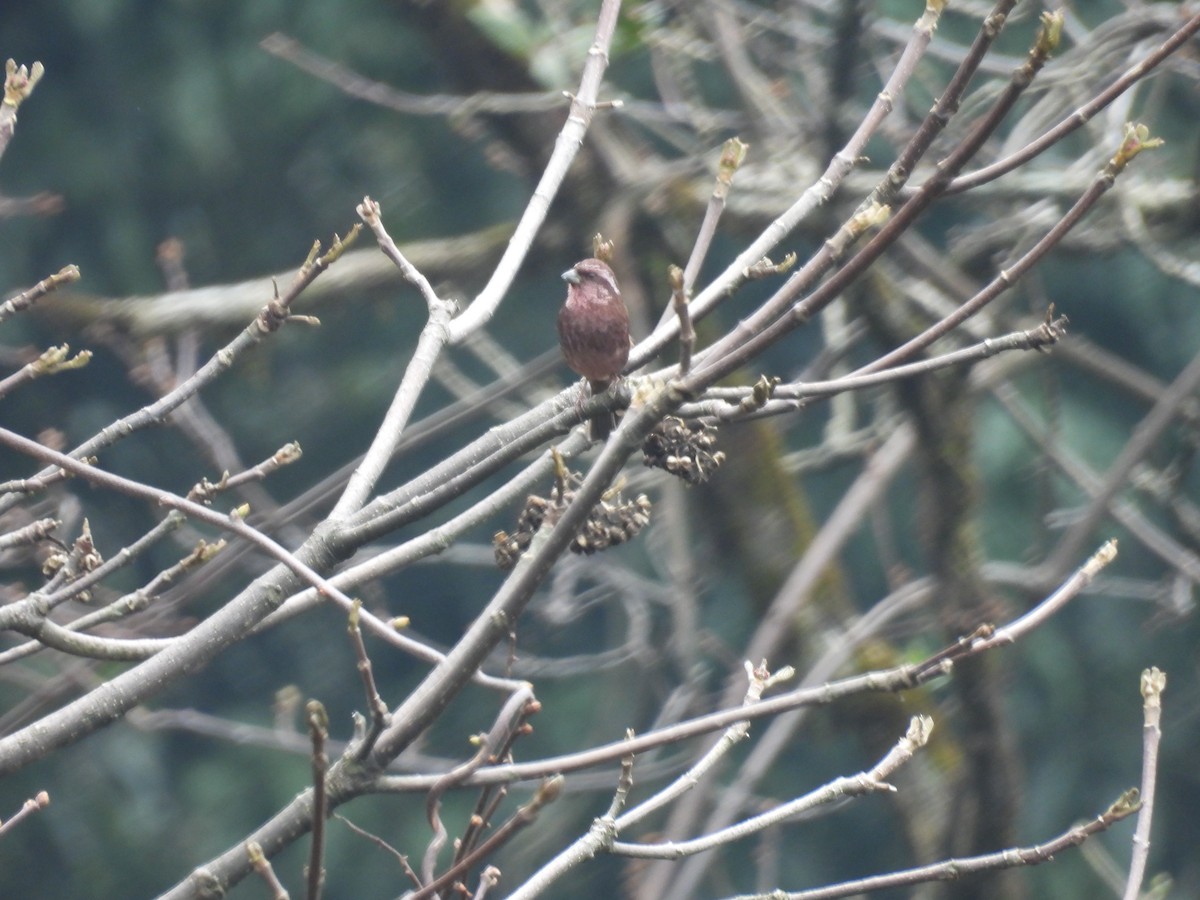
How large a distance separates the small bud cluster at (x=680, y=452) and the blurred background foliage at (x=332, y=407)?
3.17 metres

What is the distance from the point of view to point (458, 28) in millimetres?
3643

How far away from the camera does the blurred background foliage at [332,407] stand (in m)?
4.74

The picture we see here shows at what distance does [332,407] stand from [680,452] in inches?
138

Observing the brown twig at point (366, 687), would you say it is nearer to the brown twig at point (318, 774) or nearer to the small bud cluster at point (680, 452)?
the brown twig at point (318, 774)

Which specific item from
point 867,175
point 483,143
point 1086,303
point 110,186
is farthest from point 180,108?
point 1086,303

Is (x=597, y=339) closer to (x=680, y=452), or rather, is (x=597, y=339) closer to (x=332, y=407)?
(x=680, y=452)

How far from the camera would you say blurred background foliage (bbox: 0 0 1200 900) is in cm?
474

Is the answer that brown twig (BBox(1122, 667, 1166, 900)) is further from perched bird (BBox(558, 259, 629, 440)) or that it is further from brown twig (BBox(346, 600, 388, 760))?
brown twig (BBox(346, 600, 388, 760))

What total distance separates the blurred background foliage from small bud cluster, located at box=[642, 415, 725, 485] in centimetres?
317

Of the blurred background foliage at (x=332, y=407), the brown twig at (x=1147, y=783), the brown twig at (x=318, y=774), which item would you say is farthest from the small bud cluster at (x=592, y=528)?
the blurred background foliage at (x=332, y=407)

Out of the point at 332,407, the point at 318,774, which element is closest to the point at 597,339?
the point at 318,774

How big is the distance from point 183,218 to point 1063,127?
430 cm

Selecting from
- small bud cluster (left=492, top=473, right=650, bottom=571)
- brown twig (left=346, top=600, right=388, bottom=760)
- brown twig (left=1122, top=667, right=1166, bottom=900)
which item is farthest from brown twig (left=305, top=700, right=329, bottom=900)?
brown twig (left=1122, top=667, right=1166, bottom=900)

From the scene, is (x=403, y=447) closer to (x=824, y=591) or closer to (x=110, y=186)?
(x=824, y=591)
